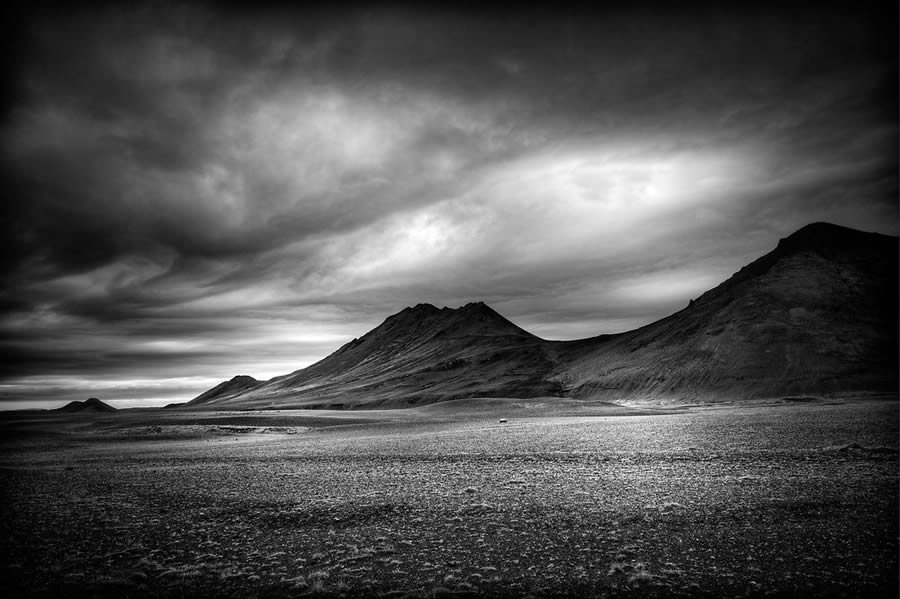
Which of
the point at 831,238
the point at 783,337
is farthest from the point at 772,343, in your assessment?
the point at 831,238

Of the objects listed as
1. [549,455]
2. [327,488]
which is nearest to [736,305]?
[549,455]

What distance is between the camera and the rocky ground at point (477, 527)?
10.1 metres

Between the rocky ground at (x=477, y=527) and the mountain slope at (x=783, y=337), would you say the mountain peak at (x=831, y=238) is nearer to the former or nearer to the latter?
the mountain slope at (x=783, y=337)

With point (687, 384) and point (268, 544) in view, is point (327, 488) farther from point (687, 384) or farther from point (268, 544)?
point (687, 384)

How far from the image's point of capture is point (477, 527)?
13.9m

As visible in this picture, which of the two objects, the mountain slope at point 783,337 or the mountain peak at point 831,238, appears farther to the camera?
the mountain peak at point 831,238

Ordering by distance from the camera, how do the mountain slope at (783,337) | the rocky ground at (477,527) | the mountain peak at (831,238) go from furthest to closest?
the mountain peak at (831,238), the mountain slope at (783,337), the rocky ground at (477,527)

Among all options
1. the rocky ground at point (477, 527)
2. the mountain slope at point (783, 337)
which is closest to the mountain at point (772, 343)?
the mountain slope at point (783, 337)

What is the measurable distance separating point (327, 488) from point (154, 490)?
8.01m

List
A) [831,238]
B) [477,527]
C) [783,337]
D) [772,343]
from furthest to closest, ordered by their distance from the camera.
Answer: [831,238], [783,337], [772,343], [477,527]

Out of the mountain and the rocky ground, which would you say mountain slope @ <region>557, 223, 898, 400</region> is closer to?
the mountain

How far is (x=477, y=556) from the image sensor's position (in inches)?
452

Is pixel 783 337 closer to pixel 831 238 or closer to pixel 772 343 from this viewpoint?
pixel 772 343

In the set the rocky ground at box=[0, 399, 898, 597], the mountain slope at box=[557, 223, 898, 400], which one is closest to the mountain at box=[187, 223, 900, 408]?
the mountain slope at box=[557, 223, 898, 400]
